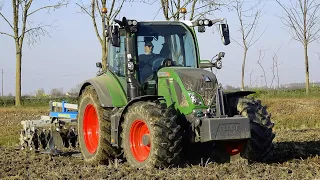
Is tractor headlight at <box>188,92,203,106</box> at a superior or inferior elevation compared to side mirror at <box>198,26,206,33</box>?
inferior

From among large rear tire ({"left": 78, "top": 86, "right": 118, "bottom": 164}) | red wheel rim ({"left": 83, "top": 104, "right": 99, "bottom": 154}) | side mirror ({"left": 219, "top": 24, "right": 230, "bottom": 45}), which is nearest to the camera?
side mirror ({"left": 219, "top": 24, "right": 230, "bottom": 45})

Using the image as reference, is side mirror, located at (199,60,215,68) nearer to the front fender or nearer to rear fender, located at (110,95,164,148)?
rear fender, located at (110,95,164,148)

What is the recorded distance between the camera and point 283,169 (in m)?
7.38

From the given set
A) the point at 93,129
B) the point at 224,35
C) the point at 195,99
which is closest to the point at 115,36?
the point at 195,99

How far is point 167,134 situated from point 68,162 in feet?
8.85

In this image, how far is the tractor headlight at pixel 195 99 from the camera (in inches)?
312

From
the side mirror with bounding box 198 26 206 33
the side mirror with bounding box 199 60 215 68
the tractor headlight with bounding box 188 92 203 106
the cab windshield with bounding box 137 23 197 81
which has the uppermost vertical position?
the side mirror with bounding box 198 26 206 33

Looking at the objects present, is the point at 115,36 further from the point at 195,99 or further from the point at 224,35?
the point at 224,35

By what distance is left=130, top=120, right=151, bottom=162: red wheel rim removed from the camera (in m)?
8.05

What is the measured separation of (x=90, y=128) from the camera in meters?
9.85

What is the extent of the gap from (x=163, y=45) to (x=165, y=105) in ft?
4.61

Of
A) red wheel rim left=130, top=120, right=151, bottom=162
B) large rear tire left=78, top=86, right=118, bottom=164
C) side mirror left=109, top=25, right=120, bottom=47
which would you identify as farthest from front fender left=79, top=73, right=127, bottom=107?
side mirror left=109, top=25, right=120, bottom=47

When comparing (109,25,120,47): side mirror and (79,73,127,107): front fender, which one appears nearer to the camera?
(109,25,120,47): side mirror

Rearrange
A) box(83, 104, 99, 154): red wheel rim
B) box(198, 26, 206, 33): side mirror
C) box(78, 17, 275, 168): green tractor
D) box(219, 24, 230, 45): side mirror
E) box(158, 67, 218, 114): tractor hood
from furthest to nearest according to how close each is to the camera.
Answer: box(83, 104, 99, 154): red wheel rim < box(198, 26, 206, 33): side mirror < box(219, 24, 230, 45): side mirror < box(158, 67, 218, 114): tractor hood < box(78, 17, 275, 168): green tractor
